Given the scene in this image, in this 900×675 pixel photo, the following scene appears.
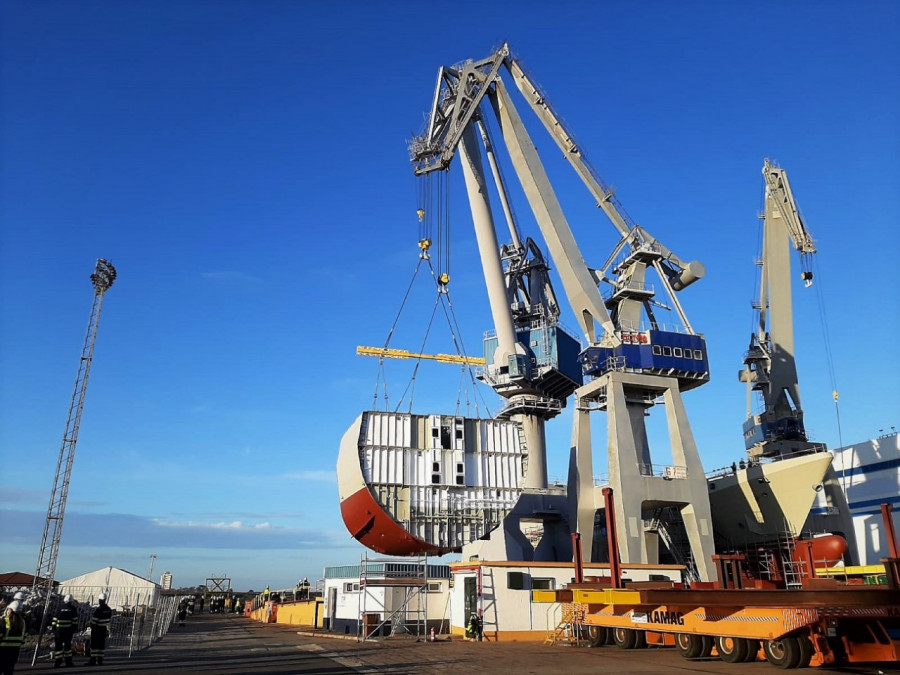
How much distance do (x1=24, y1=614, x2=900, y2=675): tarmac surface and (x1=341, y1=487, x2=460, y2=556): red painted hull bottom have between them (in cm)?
816

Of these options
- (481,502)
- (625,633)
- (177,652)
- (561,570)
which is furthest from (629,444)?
(177,652)

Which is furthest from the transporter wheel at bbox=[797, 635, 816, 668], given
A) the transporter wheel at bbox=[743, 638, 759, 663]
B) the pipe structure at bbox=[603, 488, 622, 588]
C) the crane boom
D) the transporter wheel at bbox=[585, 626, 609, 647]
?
the crane boom

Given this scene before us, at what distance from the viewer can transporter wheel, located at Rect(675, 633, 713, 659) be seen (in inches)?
685

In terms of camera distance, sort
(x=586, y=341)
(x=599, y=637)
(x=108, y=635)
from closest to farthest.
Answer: (x=599, y=637), (x=108, y=635), (x=586, y=341)

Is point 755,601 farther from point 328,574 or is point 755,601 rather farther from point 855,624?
point 328,574

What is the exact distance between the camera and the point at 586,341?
140 ft

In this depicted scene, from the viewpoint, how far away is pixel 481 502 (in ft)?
→ 119

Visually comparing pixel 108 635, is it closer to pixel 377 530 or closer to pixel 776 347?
pixel 377 530

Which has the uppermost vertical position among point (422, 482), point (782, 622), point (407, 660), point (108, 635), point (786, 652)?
point (422, 482)

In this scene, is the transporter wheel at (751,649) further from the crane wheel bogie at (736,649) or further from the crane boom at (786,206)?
the crane boom at (786,206)

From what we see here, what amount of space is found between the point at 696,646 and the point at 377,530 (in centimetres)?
2070

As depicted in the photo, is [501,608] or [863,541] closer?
[501,608]

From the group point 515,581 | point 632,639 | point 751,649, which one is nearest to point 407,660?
point 632,639

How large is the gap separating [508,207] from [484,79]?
39.6 ft
